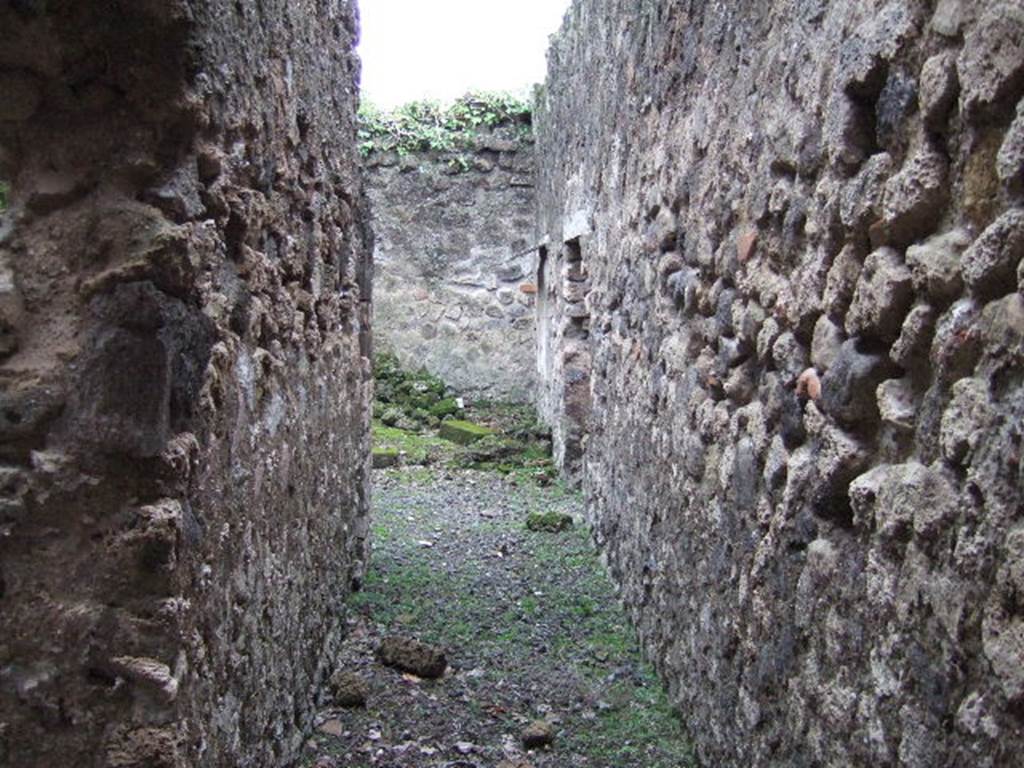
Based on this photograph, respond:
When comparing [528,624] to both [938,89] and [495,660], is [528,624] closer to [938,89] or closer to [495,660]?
[495,660]

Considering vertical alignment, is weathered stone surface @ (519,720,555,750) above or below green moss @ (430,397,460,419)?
below

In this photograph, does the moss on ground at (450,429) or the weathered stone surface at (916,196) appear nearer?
the weathered stone surface at (916,196)

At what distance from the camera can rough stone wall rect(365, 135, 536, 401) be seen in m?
9.62

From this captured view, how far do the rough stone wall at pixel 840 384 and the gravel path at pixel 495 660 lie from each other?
0.23 meters

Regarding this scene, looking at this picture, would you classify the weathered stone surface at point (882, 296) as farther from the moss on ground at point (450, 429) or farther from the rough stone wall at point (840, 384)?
the moss on ground at point (450, 429)

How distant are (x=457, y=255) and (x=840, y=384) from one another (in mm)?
7947

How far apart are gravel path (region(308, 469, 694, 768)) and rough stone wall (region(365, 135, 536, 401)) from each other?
364cm

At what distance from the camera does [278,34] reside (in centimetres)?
263

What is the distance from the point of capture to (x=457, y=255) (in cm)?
965

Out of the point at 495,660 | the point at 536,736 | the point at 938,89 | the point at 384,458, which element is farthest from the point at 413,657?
the point at 384,458

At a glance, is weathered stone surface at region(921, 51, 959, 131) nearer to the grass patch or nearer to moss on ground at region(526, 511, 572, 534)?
the grass patch

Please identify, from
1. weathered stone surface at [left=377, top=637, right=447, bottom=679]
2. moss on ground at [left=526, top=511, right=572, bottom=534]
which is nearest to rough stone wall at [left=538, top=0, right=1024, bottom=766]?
weathered stone surface at [left=377, top=637, right=447, bottom=679]

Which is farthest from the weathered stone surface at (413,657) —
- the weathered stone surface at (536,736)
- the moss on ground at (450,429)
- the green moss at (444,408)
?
the green moss at (444,408)

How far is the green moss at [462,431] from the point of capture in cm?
855
